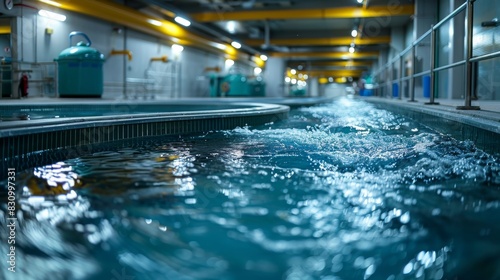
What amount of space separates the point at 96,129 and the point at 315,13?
35.7ft

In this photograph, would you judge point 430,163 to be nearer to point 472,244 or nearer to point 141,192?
point 472,244

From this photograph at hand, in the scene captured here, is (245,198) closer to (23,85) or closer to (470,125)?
(470,125)

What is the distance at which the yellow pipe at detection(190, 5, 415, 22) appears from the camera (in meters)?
12.5

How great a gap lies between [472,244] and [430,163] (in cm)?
115

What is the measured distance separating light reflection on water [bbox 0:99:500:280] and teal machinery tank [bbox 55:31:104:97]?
23.5ft

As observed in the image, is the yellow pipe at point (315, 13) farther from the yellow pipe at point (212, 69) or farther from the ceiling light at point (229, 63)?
the ceiling light at point (229, 63)

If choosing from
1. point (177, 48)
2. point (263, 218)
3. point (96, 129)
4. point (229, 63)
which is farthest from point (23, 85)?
point (229, 63)

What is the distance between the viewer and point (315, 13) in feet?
42.4

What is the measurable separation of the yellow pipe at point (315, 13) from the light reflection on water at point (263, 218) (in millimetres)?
10954

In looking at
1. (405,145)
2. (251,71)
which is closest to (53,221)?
(405,145)

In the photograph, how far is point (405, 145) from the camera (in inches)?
116

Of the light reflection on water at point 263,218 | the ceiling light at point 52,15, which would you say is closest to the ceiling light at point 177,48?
the ceiling light at point 52,15

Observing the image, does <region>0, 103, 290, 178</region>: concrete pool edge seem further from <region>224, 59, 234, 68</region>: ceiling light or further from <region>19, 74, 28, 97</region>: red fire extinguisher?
<region>224, 59, 234, 68</region>: ceiling light

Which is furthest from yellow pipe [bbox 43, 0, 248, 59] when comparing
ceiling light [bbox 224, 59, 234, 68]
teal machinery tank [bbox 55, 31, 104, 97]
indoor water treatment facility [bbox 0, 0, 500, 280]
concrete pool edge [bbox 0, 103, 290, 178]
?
concrete pool edge [bbox 0, 103, 290, 178]
